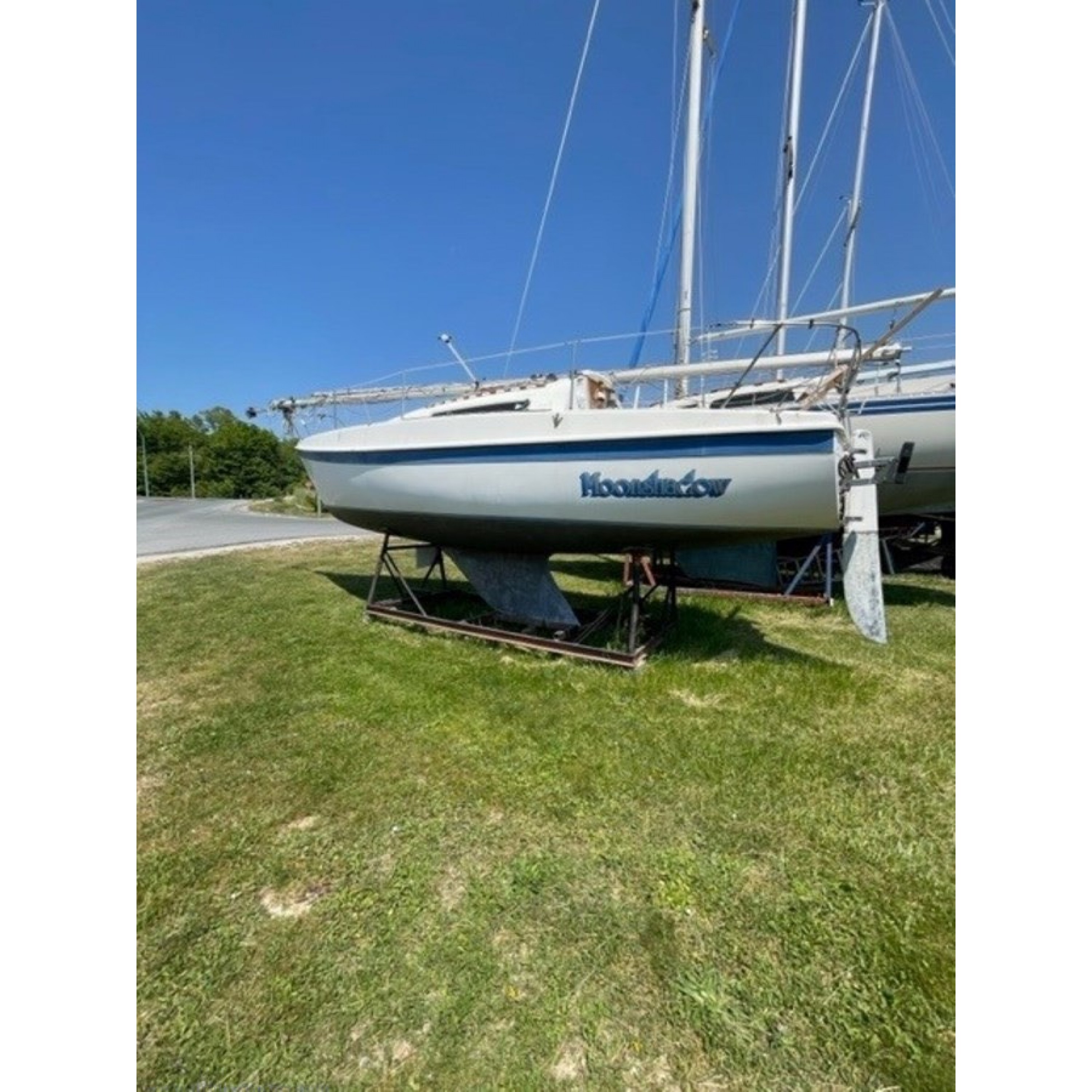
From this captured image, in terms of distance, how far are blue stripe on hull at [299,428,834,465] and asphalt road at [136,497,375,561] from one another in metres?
7.13

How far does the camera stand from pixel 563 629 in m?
5.03

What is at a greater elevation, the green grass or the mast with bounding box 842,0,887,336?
the mast with bounding box 842,0,887,336

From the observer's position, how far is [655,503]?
4016 mm

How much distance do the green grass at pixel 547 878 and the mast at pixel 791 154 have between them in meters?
8.82

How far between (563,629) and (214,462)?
5332 centimetres

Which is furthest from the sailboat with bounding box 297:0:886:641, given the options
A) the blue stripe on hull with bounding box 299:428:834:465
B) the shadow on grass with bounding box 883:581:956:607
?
the shadow on grass with bounding box 883:581:956:607

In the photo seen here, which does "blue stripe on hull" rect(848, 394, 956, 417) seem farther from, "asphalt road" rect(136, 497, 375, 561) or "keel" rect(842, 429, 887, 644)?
"asphalt road" rect(136, 497, 375, 561)

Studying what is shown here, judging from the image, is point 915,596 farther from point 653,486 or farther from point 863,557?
point 653,486

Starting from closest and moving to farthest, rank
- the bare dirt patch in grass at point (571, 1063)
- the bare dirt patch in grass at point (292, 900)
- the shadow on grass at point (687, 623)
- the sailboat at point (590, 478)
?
the bare dirt patch in grass at point (571, 1063)
the bare dirt patch in grass at point (292, 900)
the sailboat at point (590, 478)
the shadow on grass at point (687, 623)

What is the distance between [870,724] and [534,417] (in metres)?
3.26

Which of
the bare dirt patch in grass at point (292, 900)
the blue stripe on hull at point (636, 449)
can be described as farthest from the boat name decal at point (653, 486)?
the bare dirt patch in grass at point (292, 900)

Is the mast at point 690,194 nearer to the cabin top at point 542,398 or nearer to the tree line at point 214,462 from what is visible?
the cabin top at point 542,398

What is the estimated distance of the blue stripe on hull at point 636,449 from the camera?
361cm

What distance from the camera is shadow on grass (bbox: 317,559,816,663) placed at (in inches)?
182
